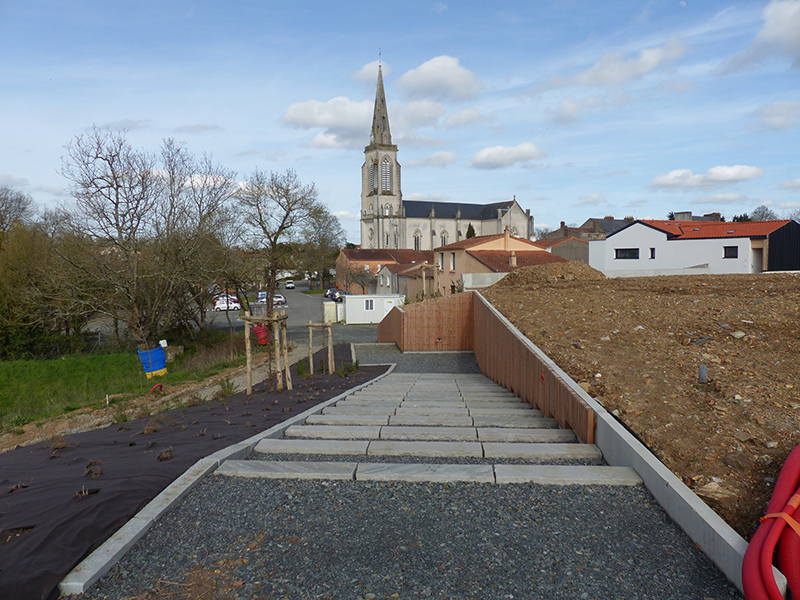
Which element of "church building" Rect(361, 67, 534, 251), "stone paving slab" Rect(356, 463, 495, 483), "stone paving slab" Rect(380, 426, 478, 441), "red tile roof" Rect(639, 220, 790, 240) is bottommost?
"stone paving slab" Rect(380, 426, 478, 441)

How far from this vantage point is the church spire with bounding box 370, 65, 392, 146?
8450cm

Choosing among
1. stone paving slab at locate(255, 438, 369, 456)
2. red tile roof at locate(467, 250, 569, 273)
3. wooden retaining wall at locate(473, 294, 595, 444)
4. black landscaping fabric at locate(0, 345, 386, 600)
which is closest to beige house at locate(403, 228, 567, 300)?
red tile roof at locate(467, 250, 569, 273)

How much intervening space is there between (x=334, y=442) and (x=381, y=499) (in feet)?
4.27

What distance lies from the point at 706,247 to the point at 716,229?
1.67m

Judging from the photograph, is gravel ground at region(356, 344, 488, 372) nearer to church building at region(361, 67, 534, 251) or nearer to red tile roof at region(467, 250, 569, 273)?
red tile roof at region(467, 250, 569, 273)

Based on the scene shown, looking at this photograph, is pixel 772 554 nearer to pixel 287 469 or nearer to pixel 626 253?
pixel 287 469

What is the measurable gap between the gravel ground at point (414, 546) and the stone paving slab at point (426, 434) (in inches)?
51.8

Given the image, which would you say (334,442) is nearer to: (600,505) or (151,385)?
(600,505)

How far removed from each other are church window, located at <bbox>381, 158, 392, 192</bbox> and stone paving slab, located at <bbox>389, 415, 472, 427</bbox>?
81.9 m

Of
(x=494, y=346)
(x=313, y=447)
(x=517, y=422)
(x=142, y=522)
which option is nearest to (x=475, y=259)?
(x=494, y=346)

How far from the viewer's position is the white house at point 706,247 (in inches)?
1241

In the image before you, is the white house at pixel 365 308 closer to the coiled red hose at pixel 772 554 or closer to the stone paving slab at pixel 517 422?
the stone paving slab at pixel 517 422

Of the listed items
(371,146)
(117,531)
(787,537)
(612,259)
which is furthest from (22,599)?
(371,146)

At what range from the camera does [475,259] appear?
33.2 metres
